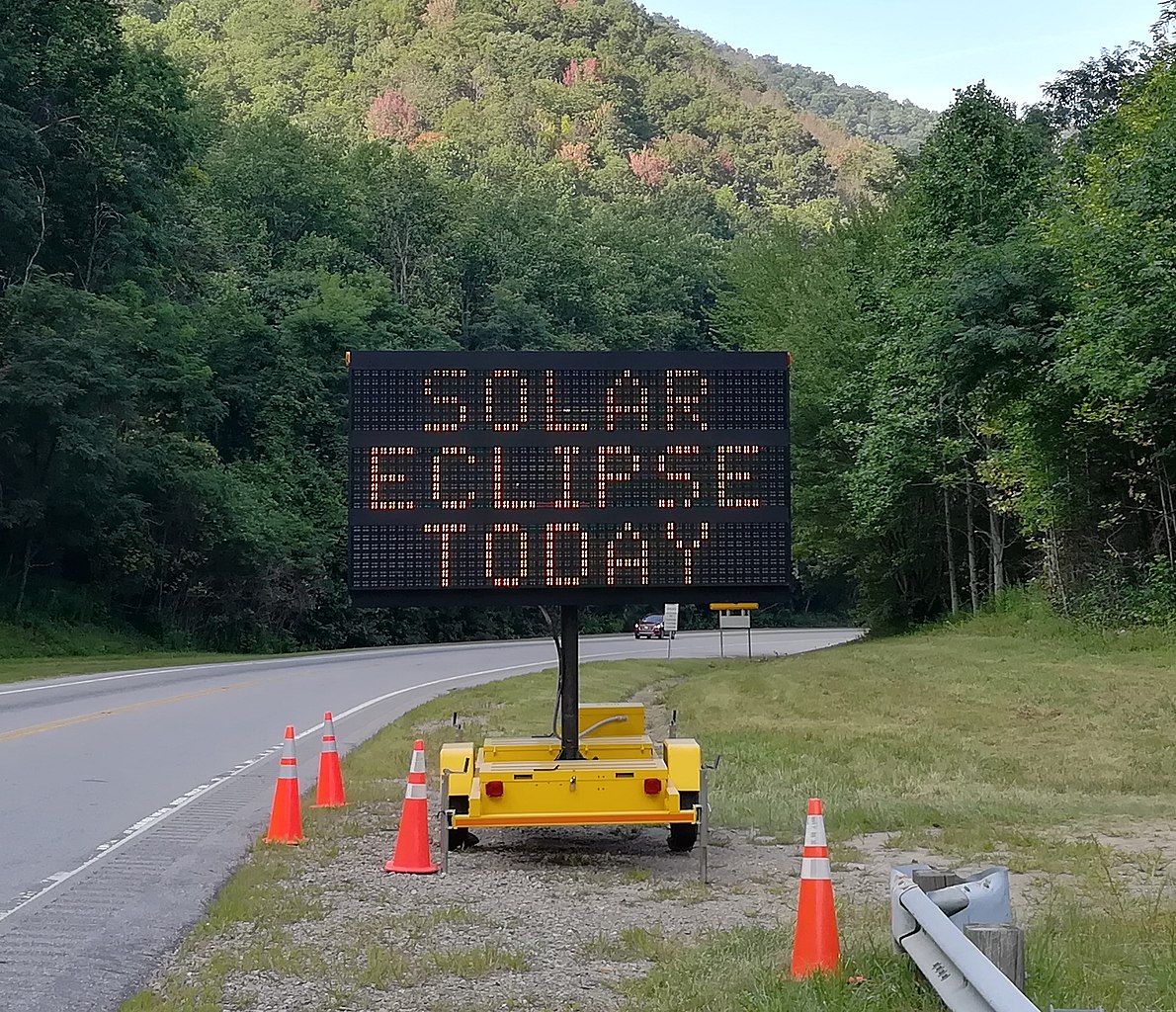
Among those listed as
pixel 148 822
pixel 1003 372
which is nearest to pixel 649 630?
pixel 1003 372

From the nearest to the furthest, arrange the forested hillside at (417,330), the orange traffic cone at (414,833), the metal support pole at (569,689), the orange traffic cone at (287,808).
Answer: the orange traffic cone at (414,833) < the metal support pole at (569,689) < the orange traffic cone at (287,808) < the forested hillside at (417,330)

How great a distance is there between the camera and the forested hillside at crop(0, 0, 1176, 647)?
31.4m

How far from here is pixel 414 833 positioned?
31.8 feet

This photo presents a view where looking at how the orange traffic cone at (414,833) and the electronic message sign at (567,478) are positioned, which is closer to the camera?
the orange traffic cone at (414,833)

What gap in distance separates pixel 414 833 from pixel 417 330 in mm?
56427

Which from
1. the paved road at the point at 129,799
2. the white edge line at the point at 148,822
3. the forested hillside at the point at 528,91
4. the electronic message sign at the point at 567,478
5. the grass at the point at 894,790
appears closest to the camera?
the grass at the point at 894,790

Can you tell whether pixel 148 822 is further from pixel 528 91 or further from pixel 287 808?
pixel 528 91

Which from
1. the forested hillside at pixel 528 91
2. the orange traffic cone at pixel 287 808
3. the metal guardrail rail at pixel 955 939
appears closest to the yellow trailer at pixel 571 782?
the orange traffic cone at pixel 287 808

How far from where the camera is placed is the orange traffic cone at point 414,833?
959cm

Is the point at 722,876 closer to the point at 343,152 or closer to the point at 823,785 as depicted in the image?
the point at 823,785

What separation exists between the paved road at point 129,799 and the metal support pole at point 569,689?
97.9 inches

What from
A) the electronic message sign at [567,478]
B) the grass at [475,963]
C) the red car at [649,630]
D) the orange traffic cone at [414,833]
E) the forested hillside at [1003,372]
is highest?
the forested hillside at [1003,372]

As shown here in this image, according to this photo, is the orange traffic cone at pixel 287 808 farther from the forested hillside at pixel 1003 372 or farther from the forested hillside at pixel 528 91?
the forested hillside at pixel 528 91

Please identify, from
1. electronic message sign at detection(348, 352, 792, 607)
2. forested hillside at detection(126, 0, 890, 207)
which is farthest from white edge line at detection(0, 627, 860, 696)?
forested hillside at detection(126, 0, 890, 207)
